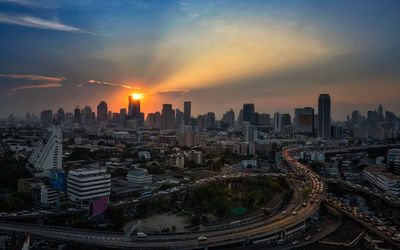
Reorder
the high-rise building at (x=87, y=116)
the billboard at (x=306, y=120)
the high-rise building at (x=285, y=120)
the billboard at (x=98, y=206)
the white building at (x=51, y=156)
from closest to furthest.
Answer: the billboard at (x=98, y=206) < the white building at (x=51, y=156) < the billboard at (x=306, y=120) < the high-rise building at (x=285, y=120) < the high-rise building at (x=87, y=116)

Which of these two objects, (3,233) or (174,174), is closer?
(3,233)

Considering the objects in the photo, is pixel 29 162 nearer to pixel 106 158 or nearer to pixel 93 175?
pixel 106 158

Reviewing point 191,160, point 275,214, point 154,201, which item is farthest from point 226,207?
point 191,160

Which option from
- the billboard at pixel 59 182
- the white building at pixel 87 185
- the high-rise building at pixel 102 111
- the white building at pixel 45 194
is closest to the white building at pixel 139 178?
the white building at pixel 87 185

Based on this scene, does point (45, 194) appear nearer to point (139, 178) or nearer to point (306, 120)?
point (139, 178)

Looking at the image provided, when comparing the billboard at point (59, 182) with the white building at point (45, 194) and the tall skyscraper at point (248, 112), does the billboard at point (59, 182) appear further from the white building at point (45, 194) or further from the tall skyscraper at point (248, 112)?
the tall skyscraper at point (248, 112)
